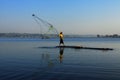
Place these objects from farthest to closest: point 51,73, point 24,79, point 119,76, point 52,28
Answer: point 52,28, point 51,73, point 119,76, point 24,79

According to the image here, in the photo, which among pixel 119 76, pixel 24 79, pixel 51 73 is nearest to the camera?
pixel 24 79

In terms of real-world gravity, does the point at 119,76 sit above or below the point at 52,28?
below

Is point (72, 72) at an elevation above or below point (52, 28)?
below

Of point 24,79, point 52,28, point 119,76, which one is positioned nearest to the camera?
point 24,79

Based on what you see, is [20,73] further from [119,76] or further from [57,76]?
[119,76]

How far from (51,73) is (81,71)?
2.15 m

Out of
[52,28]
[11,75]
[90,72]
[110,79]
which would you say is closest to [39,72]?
[11,75]

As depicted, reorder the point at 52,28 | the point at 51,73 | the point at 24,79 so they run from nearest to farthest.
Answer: the point at 24,79
the point at 51,73
the point at 52,28

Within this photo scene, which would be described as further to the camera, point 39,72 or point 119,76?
point 39,72

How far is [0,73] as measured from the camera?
1526 centimetres

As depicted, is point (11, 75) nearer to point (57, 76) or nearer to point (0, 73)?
point (0, 73)

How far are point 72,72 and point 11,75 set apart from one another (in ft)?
12.8

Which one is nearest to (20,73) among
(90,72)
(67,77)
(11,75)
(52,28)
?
(11,75)

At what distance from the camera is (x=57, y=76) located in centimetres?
1425
